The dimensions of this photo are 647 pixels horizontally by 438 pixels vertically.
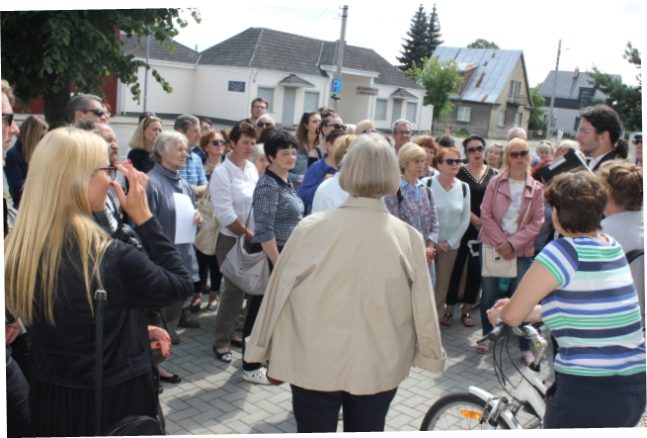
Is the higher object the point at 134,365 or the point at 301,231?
the point at 301,231

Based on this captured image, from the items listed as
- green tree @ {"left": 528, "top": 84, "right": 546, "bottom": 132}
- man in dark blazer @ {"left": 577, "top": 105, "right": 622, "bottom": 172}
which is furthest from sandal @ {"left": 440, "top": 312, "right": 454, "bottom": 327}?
green tree @ {"left": 528, "top": 84, "right": 546, "bottom": 132}

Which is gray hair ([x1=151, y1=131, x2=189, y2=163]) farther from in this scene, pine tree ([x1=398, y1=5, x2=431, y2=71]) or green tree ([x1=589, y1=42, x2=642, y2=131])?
pine tree ([x1=398, y1=5, x2=431, y2=71])

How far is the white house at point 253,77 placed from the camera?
4031cm

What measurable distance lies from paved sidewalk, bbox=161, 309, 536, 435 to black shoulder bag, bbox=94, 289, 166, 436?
5.89 ft

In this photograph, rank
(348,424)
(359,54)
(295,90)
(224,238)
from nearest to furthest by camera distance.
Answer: (348,424) < (224,238) < (295,90) < (359,54)

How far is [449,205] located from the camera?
6238mm

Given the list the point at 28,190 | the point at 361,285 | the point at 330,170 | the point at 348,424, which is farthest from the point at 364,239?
the point at 330,170

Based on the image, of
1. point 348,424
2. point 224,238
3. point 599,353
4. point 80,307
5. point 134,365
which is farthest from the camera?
point 224,238

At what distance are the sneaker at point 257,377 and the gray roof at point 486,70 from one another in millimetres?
65545

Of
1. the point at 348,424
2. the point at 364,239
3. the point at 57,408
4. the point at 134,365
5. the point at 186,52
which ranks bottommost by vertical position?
the point at 348,424

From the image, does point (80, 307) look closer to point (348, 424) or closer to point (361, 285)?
point (361, 285)

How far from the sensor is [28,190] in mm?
2348

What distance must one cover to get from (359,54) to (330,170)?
1764 inches

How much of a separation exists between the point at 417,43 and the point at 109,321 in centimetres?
8576
